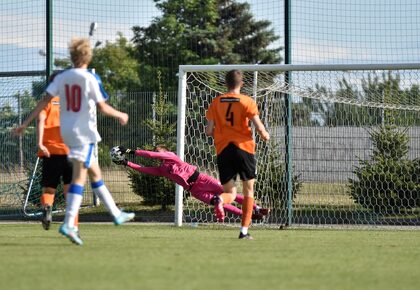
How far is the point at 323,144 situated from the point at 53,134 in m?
6.90

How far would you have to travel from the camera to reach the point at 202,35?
49.3 meters

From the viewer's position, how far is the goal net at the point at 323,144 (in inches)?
615

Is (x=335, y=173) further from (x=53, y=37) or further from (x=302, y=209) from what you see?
(x=53, y=37)

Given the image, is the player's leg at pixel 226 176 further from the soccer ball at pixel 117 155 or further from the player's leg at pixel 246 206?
the soccer ball at pixel 117 155

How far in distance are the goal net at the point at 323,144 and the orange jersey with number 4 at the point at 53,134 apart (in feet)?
12.5

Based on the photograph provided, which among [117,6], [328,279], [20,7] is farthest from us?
[117,6]

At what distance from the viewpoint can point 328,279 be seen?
22.2 feet

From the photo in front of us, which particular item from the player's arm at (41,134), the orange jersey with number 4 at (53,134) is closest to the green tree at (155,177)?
the orange jersey with number 4 at (53,134)

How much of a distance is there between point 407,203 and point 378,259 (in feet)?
26.2

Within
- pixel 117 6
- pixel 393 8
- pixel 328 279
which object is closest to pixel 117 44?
pixel 117 6

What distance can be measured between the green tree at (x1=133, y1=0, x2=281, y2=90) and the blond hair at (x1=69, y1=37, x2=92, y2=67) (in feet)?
118

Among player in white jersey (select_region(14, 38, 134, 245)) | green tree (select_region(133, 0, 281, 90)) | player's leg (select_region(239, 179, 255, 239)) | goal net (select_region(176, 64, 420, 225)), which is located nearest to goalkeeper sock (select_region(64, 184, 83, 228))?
player in white jersey (select_region(14, 38, 134, 245))

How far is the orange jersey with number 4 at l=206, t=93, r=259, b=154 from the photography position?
1059 cm

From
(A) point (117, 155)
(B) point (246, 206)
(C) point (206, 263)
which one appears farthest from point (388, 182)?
(C) point (206, 263)
